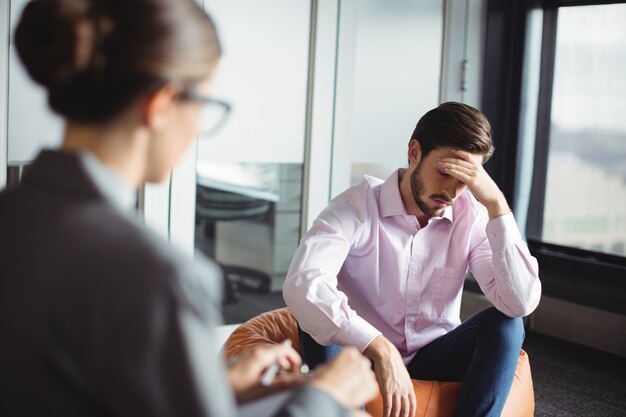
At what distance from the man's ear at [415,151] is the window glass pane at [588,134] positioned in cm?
197

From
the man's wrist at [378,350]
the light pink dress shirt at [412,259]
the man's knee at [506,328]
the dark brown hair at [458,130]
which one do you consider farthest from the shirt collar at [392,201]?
the man's wrist at [378,350]

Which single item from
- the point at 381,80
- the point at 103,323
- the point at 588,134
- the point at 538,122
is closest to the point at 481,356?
the point at 103,323

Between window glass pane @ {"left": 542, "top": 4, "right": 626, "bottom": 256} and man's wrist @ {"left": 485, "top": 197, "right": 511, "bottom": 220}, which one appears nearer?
man's wrist @ {"left": 485, "top": 197, "right": 511, "bottom": 220}

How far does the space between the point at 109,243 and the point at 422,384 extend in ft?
4.61

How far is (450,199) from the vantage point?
205 centimetres

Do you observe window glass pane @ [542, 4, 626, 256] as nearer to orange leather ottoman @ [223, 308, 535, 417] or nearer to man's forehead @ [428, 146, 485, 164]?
orange leather ottoman @ [223, 308, 535, 417]

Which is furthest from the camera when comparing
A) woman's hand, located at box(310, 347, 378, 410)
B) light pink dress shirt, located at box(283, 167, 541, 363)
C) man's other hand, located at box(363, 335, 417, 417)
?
light pink dress shirt, located at box(283, 167, 541, 363)

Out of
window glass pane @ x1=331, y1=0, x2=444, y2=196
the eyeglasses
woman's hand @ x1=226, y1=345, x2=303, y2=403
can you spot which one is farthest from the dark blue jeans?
window glass pane @ x1=331, y1=0, x2=444, y2=196

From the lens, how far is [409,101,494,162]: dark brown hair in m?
2.03

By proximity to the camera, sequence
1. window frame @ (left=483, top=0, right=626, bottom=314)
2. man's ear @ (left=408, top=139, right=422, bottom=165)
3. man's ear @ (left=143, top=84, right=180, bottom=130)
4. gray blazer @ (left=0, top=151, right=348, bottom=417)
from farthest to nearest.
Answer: window frame @ (left=483, top=0, right=626, bottom=314) < man's ear @ (left=408, top=139, right=422, bottom=165) < man's ear @ (left=143, top=84, right=180, bottom=130) < gray blazer @ (left=0, top=151, right=348, bottom=417)

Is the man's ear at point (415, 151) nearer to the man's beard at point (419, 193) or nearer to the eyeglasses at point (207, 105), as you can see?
the man's beard at point (419, 193)

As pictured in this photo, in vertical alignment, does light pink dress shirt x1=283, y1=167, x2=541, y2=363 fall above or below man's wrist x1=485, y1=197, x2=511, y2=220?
below

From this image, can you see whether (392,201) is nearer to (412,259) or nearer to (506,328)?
(412,259)

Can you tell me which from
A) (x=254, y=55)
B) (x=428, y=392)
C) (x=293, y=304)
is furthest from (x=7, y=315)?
(x=254, y=55)
